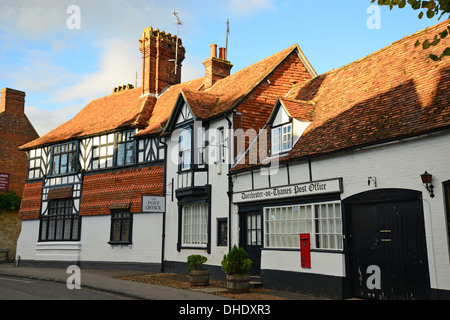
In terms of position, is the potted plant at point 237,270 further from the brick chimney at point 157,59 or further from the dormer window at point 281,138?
the brick chimney at point 157,59

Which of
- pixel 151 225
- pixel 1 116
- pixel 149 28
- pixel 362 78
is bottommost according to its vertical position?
pixel 151 225

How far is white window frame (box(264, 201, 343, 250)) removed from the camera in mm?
12258

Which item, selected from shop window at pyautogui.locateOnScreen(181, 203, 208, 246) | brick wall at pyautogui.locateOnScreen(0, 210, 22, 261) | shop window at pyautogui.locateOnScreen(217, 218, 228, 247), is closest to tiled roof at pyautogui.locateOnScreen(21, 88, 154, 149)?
shop window at pyautogui.locateOnScreen(181, 203, 208, 246)

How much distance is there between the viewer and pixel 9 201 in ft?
Result: 99.2

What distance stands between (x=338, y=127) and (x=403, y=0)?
20.9 feet

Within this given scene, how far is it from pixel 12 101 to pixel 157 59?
14970 millimetres

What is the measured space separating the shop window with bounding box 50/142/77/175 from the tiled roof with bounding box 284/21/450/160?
1468 cm

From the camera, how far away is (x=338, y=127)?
1317cm

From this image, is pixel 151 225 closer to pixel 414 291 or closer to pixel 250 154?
pixel 250 154

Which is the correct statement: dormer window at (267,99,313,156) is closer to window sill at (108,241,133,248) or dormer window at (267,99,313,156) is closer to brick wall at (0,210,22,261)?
window sill at (108,241,133,248)

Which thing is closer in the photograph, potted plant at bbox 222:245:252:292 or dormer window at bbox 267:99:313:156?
potted plant at bbox 222:245:252:292

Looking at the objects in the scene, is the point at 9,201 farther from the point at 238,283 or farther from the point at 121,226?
the point at 238,283

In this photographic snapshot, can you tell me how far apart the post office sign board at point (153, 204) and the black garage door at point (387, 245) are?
997cm
